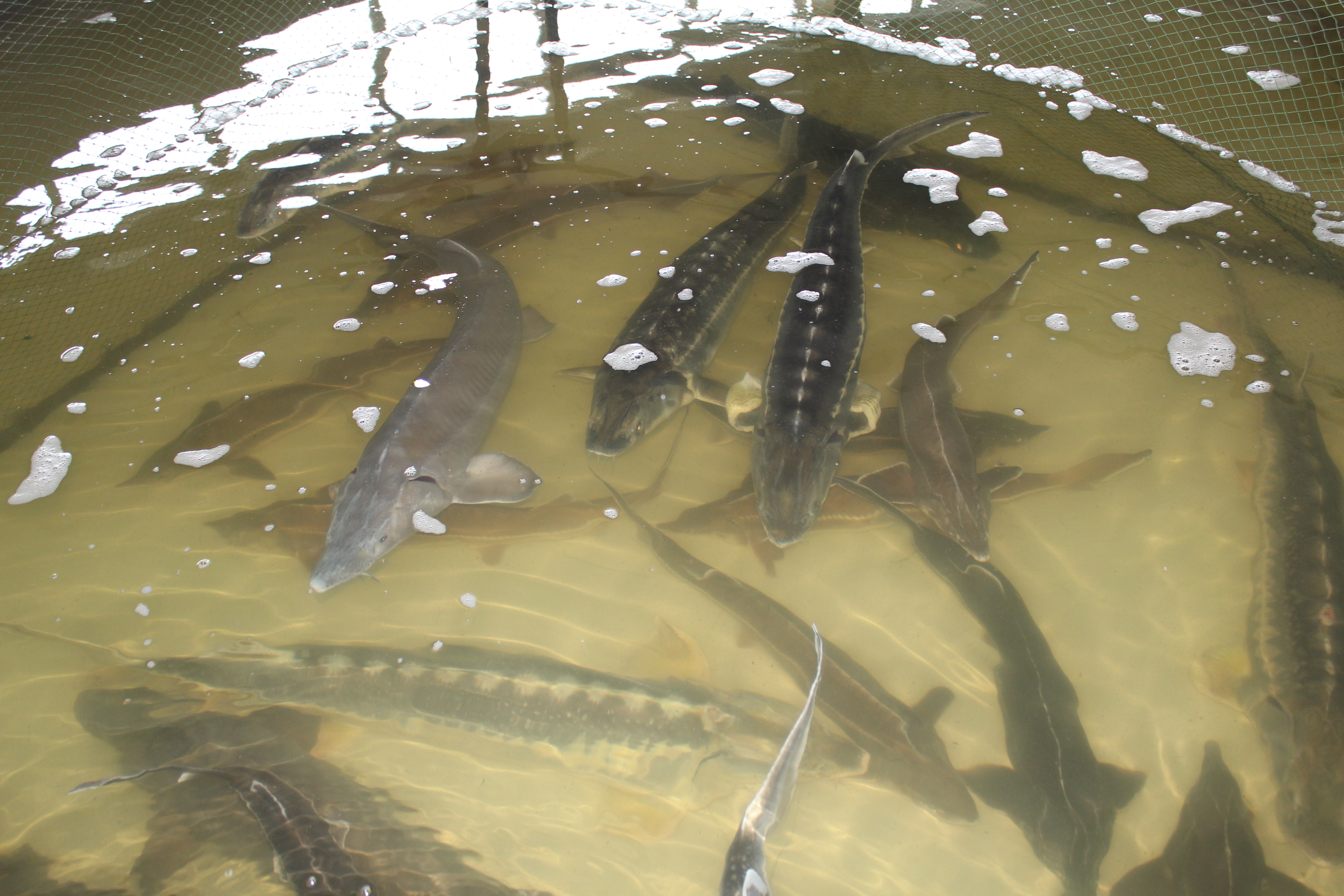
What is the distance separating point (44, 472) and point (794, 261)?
314 centimetres

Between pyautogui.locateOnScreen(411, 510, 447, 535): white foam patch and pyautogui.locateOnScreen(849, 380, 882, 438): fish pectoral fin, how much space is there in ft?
4.81

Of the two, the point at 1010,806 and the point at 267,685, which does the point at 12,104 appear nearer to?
the point at 267,685

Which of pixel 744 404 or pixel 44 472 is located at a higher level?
pixel 744 404

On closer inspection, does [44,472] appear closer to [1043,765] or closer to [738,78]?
[1043,765]

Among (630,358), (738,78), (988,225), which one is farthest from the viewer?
(738,78)

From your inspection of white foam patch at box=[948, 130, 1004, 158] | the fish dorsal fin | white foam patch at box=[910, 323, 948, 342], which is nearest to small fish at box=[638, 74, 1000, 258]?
white foam patch at box=[948, 130, 1004, 158]

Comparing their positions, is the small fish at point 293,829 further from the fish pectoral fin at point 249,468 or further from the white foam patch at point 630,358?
the white foam patch at point 630,358

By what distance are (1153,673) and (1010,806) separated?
643 mm

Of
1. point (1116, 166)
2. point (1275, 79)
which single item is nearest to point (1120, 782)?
point (1116, 166)

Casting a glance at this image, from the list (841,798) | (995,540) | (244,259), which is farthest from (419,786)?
(244,259)

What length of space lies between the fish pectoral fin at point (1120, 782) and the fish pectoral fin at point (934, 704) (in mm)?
393

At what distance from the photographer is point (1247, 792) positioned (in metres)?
1.90

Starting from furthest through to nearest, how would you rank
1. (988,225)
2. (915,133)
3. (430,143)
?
1. (430,143)
2. (915,133)
3. (988,225)

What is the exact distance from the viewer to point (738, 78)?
16.9 feet
